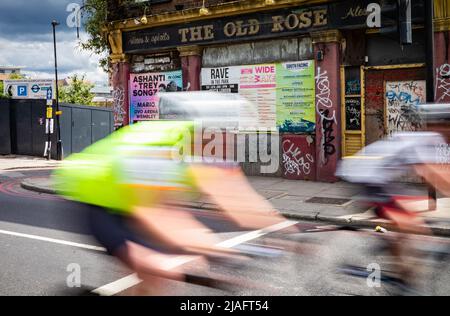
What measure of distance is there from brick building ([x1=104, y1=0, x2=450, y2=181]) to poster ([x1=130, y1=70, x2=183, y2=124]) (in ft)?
1.20

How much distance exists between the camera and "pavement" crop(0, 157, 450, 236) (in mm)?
7875

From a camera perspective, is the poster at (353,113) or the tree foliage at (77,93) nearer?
the poster at (353,113)

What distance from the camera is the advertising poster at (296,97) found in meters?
13.8

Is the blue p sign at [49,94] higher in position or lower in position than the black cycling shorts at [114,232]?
higher

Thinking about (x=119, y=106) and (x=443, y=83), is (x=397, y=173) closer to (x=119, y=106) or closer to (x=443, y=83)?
(x=443, y=83)

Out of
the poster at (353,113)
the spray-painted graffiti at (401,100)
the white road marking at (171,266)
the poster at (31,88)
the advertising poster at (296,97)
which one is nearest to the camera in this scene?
the white road marking at (171,266)

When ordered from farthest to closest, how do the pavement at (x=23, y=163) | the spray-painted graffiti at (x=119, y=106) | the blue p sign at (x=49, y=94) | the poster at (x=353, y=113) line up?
the blue p sign at (x=49, y=94) → the pavement at (x=23, y=163) → the spray-painted graffiti at (x=119, y=106) → the poster at (x=353, y=113)

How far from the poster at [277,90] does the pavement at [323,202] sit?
174 cm

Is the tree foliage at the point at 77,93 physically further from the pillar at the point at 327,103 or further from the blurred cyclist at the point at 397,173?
the blurred cyclist at the point at 397,173

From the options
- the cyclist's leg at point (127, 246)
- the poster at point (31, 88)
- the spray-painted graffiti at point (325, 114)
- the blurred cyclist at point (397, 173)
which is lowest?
the cyclist's leg at point (127, 246)

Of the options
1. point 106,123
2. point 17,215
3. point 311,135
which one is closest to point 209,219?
point 17,215

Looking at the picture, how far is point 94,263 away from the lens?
6.19 metres

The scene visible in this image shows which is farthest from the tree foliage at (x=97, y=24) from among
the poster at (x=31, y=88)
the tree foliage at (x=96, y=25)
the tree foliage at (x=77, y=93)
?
the tree foliage at (x=77, y=93)

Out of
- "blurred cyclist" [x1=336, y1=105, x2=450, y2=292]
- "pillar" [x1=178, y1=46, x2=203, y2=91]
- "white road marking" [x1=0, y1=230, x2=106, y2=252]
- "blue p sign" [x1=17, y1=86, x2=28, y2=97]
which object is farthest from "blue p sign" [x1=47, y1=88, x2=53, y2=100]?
"blurred cyclist" [x1=336, y1=105, x2=450, y2=292]
